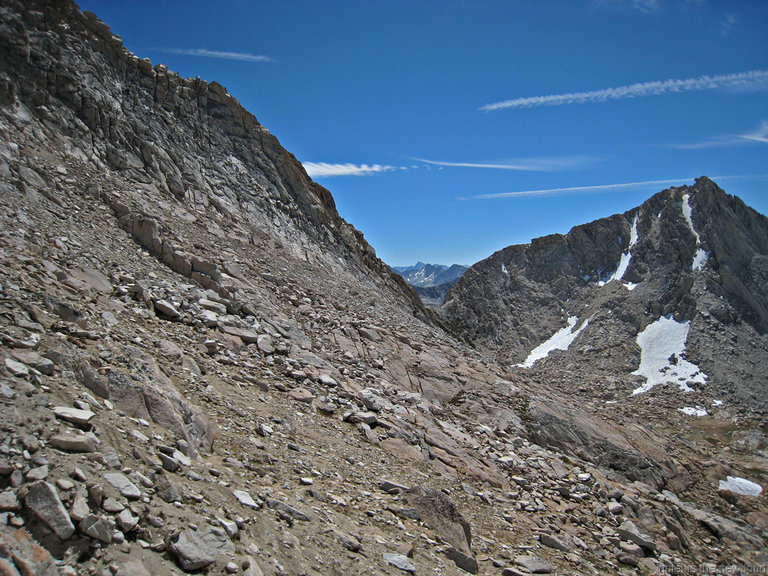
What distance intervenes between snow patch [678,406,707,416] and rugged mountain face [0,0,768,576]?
34.0 m

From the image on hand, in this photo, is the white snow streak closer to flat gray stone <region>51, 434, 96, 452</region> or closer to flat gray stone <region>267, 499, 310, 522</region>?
flat gray stone <region>267, 499, 310, 522</region>

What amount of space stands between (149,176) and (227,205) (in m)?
5.89

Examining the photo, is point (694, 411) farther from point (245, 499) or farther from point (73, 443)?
point (73, 443)

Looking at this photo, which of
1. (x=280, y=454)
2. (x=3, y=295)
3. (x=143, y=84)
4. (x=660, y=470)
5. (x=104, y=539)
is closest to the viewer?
(x=104, y=539)

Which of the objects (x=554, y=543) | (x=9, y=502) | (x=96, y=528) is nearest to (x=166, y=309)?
(x=9, y=502)

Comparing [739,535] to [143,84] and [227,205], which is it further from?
[143,84]

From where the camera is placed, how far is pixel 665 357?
79438 mm

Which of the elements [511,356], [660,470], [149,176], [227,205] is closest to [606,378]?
[511,356]

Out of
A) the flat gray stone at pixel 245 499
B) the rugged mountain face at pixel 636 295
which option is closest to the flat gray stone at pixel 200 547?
the flat gray stone at pixel 245 499

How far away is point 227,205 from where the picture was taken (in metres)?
32.3

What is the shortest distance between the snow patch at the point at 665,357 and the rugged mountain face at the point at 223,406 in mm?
45734

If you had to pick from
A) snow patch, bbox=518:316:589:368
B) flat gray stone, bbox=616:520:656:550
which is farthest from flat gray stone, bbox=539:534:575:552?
snow patch, bbox=518:316:589:368

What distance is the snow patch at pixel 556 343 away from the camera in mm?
92175

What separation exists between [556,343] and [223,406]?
93783 millimetres
